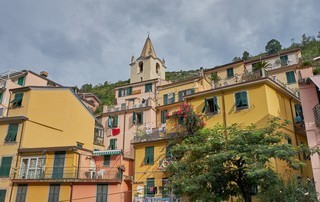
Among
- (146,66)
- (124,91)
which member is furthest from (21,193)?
(146,66)

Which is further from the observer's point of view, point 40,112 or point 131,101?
point 131,101

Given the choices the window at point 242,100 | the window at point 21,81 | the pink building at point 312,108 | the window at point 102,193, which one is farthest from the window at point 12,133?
the pink building at point 312,108

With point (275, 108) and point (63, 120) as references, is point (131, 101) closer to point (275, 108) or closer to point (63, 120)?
point (63, 120)

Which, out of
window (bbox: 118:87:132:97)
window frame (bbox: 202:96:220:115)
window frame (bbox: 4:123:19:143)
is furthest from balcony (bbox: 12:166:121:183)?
window (bbox: 118:87:132:97)

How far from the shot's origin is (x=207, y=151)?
1644 centimetres

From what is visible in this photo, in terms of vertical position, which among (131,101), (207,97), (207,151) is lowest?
(207,151)

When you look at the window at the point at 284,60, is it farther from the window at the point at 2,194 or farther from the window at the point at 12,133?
the window at the point at 2,194

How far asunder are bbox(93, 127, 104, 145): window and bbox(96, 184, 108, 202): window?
13.0 metres

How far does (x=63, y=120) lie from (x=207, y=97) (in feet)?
56.9

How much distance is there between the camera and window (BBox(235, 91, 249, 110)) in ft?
73.5

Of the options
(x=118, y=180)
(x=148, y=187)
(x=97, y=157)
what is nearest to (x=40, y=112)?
(x=97, y=157)

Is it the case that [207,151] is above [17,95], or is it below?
below

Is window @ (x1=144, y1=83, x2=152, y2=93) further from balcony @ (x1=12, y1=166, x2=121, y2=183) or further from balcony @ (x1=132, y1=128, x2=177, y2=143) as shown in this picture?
balcony @ (x1=12, y1=166, x2=121, y2=183)

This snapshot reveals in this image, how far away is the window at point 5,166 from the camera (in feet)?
91.1
